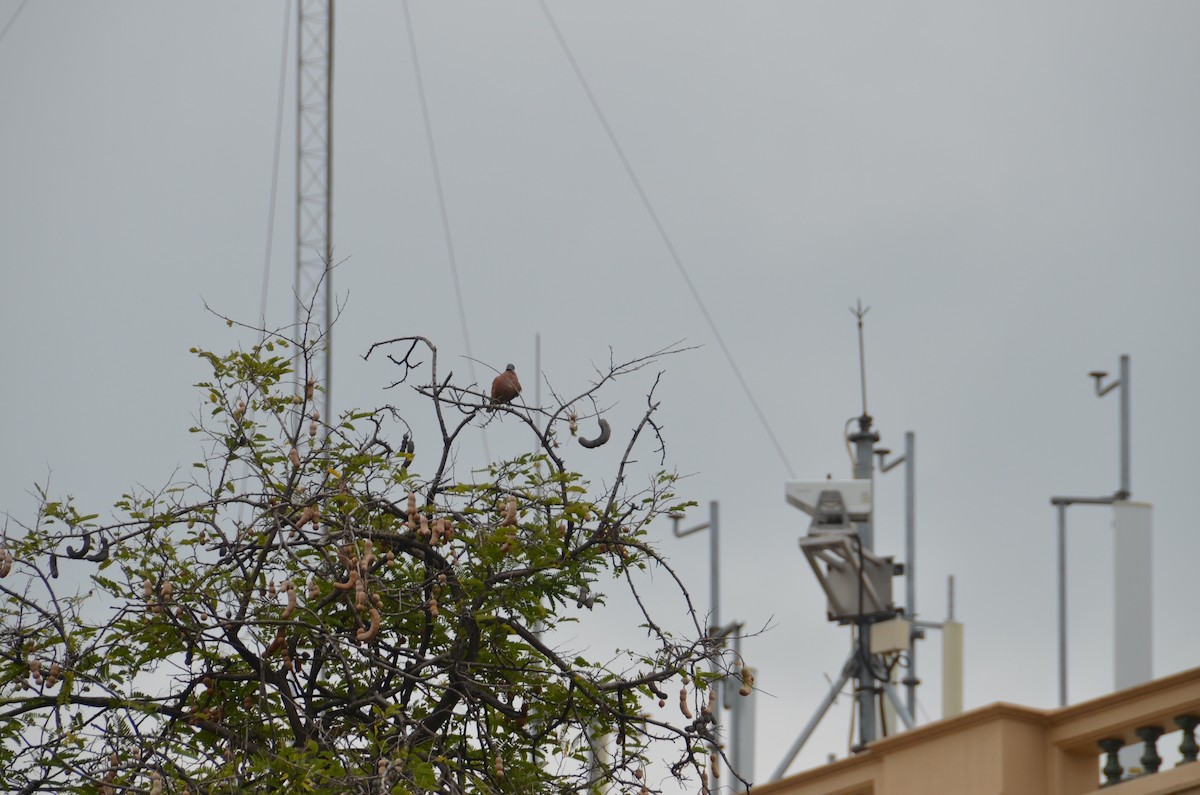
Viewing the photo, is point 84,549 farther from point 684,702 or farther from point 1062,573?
point 1062,573

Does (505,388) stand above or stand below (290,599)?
above

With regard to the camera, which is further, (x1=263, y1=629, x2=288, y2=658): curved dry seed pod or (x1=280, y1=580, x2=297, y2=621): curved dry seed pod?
(x1=263, y1=629, x2=288, y2=658): curved dry seed pod

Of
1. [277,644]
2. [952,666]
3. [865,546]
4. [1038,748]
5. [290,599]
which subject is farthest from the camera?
[952,666]

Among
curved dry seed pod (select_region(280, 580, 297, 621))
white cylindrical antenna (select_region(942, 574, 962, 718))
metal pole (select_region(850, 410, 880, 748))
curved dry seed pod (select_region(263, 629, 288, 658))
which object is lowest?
curved dry seed pod (select_region(280, 580, 297, 621))

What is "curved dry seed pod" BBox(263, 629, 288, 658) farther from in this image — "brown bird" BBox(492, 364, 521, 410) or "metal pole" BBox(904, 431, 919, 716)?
"metal pole" BBox(904, 431, 919, 716)

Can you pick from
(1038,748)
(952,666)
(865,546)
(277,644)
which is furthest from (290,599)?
(952,666)

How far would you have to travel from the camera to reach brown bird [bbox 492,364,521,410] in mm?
8680

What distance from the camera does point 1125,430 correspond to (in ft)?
66.5

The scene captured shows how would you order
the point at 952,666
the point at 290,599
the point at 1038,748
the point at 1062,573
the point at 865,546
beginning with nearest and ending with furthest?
the point at 290,599 < the point at 1038,748 < the point at 865,546 < the point at 1062,573 < the point at 952,666

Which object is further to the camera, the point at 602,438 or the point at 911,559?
the point at 911,559

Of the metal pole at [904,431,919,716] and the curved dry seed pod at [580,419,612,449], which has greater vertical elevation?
the metal pole at [904,431,919,716]

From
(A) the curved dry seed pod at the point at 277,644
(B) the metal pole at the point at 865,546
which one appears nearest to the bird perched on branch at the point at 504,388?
(A) the curved dry seed pod at the point at 277,644

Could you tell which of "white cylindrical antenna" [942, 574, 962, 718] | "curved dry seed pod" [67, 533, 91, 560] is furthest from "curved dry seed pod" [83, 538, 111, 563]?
"white cylindrical antenna" [942, 574, 962, 718]

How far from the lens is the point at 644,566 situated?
9.05m
